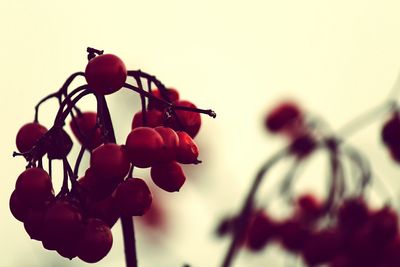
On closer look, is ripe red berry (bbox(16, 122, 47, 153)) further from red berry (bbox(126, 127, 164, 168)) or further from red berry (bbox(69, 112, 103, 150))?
Result: red berry (bbox(126, 127, 164, 168))

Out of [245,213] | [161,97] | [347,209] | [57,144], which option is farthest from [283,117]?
[57,144]

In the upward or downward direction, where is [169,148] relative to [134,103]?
upward

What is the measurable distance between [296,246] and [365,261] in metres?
0.30

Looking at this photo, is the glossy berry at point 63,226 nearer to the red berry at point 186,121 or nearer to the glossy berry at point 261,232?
the red berry at point 186,121

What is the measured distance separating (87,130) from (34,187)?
193mm

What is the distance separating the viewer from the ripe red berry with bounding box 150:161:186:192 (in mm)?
1158

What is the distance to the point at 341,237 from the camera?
207 centimetres

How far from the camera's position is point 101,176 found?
1111mm

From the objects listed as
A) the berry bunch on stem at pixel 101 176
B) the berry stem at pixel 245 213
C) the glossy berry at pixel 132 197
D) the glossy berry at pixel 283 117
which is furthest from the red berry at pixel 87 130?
the glossy berry at pixel 283 117

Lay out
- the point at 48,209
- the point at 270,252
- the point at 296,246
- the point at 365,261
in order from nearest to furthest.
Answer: the point at 48,209 → the point at 365,261 → the point at 296,246 → the point at 270,252

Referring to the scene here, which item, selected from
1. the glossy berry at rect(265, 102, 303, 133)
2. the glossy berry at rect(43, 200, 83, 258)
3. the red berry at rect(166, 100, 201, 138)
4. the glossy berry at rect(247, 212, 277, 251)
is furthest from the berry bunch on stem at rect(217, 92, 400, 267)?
the glossy berry at rect(43, 200, 83, 258)

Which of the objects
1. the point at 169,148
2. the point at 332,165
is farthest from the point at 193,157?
the point at 332,165

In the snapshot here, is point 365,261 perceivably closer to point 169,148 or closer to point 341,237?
point 341,237

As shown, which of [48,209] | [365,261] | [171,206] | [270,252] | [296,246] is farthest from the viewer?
[171,206]
